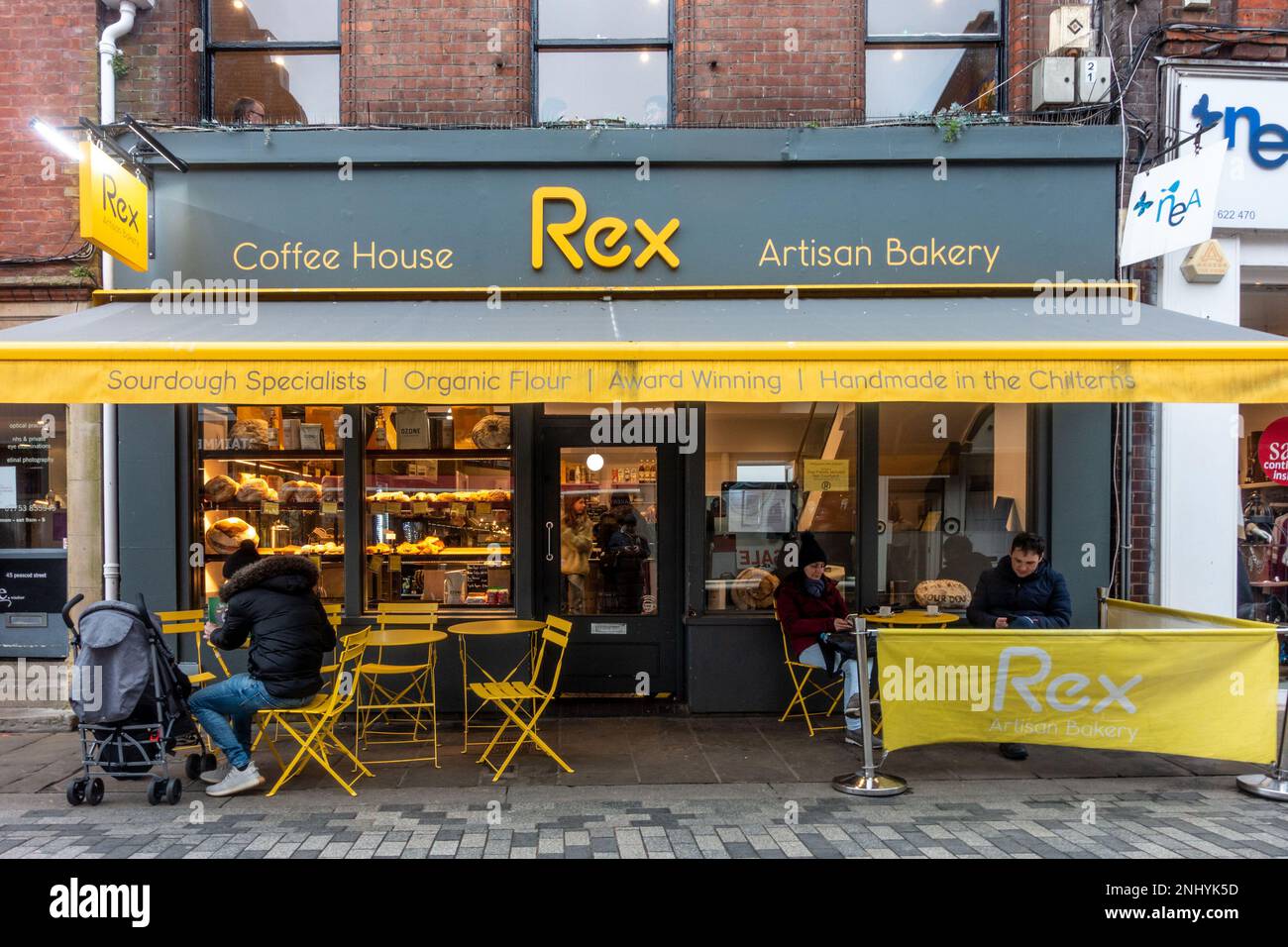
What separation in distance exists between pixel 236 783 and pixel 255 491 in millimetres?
2939

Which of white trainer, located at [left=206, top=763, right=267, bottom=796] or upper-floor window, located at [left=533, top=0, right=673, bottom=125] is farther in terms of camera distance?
upper-floor window, located at [left=533, top=0, right=673, bottom=125]

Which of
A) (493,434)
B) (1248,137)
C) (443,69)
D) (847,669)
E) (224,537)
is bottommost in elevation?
(847,669)

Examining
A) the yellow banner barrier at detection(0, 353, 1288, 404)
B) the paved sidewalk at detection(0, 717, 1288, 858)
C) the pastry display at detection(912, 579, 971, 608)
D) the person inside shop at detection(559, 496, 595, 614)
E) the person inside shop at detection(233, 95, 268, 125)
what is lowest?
the paved sidewalk at detection(0, 717, 1288, 858)

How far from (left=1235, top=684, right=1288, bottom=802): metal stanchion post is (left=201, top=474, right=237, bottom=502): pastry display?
780 cm

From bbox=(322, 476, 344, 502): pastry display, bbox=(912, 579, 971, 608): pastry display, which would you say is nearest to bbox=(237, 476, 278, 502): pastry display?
bbox=(322, 476, 344, 502): pastry display

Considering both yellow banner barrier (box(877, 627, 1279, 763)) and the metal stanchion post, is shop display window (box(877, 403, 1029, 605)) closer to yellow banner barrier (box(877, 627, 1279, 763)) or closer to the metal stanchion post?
yellow banner barrier (box(877, 627, 1279, 763))

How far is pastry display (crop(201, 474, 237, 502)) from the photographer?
7746 mm

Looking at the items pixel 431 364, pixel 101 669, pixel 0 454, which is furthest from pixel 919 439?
pixel 0 454

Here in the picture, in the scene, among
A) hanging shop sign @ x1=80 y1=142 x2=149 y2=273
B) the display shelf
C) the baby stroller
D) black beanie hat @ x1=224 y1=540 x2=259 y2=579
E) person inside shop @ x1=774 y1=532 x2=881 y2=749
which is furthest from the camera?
the display shelf

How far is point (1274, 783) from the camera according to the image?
559cm

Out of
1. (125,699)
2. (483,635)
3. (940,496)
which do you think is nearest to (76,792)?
(125,699)

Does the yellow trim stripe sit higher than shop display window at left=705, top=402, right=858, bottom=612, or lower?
higher

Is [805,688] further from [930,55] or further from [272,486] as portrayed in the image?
[930,55]

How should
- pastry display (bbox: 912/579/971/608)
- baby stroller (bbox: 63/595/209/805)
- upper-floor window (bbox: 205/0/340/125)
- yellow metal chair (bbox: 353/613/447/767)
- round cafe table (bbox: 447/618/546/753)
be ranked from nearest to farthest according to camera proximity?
baby stroller (bbox: 63/595/209/805), yellow metal chair (bbox: 353/613/447/767), round cafe table (bbox: 447/618/546/753), pastry display (bbox: 912/579/971/608), upper-floor window (bbox: 205/0/340/125)
